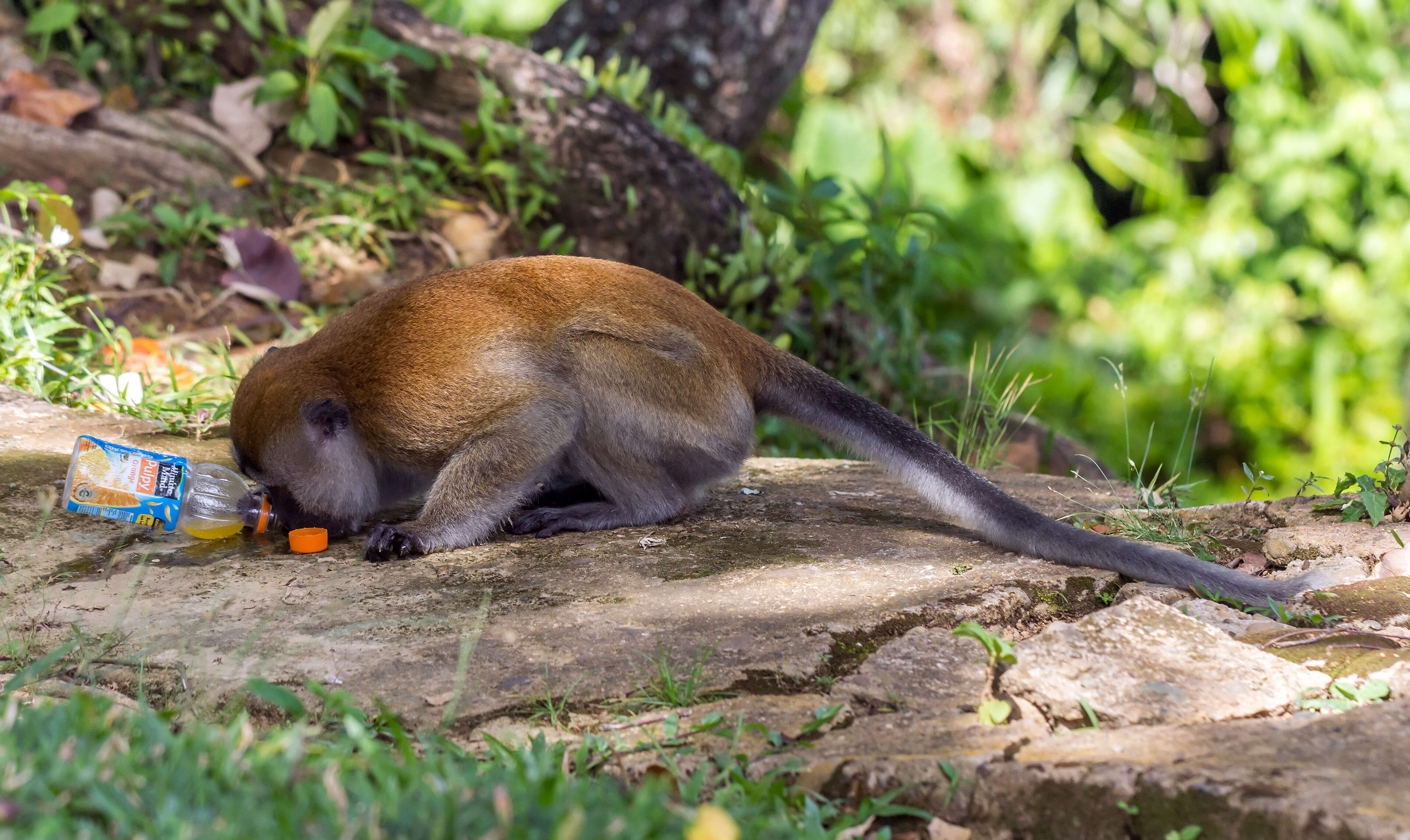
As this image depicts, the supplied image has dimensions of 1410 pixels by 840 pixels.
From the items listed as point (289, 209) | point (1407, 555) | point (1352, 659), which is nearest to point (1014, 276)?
point (289, 209)

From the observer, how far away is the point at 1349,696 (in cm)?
245

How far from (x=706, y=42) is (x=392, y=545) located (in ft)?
16.7

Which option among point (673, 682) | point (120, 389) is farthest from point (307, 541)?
point (673, 682)

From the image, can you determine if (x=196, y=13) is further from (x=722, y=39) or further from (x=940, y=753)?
(x=940, y=753)

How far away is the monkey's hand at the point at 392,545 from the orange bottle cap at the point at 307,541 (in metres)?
0.17

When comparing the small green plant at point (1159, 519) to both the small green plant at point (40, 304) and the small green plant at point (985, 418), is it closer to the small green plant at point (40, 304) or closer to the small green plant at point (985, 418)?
the small green plant at point (985, 418)

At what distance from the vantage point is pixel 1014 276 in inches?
404

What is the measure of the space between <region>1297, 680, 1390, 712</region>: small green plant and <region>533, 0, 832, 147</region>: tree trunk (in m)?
6.17

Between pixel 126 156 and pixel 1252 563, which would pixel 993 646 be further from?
pixel 126 156

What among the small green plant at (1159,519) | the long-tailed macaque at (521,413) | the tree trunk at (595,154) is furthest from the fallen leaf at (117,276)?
the small green plant at (1159,519)

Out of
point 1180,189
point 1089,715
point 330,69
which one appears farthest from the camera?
point 1180,189

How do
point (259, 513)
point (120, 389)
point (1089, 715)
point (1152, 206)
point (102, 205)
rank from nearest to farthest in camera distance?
point (1089, 715)
point (259, 513)
point (120, 389)
point (102, 205)
point (1152, 206)

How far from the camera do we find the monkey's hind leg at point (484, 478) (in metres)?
3.79

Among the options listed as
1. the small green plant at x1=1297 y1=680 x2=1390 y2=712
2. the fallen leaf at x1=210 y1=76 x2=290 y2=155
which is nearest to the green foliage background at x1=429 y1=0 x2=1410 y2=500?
the fallen leaf at x1=210 y1=76 x2=290 y2=155
